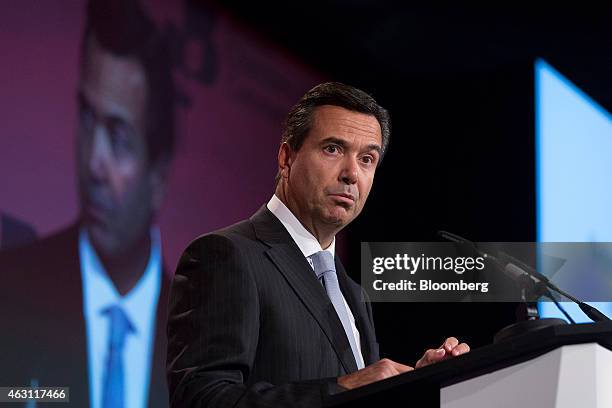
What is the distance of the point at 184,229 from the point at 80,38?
100 centimetres

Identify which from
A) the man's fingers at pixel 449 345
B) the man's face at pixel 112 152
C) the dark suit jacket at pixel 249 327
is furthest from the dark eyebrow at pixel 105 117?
the man's fingers at pixel 449 345

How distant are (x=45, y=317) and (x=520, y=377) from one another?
2390 millimetres

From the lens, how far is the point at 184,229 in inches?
159

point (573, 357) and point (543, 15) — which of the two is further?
point (543, 15)

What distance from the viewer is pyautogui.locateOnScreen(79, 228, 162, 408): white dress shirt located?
348 centimetres

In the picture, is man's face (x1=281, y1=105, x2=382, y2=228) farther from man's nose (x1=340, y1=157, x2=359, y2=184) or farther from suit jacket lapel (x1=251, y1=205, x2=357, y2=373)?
suit jacket lapel (x1=251, y1=205, x2=357, y2=373)

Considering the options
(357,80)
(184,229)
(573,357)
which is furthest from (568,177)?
(573,357)

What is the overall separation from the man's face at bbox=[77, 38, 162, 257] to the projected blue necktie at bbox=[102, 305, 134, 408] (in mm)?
263

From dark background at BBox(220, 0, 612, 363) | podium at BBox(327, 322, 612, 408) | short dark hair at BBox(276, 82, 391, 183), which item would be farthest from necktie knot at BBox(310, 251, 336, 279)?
dark background at BBox(220, 0, 612, 363)

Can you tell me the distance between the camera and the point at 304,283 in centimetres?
208

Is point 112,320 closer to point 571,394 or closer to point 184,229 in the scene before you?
point 184,229

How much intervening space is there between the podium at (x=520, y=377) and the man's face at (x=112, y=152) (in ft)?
7.51

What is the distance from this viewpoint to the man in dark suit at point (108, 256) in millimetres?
3342

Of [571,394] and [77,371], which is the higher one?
[77,371]
